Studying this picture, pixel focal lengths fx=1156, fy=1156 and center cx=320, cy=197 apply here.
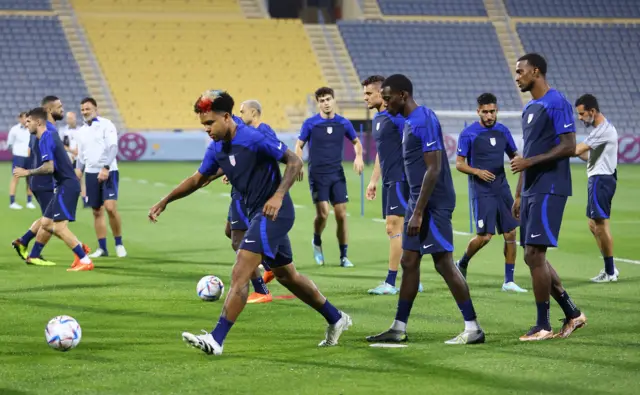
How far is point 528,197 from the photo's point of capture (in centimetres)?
956

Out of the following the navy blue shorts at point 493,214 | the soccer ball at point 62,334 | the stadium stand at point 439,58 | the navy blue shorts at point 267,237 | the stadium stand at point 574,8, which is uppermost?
the stadium stand at point 574,8

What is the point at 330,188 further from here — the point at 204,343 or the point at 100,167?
the point at 204,343

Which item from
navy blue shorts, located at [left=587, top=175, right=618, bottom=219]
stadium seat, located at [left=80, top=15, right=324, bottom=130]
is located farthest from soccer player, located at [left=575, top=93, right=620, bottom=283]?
stadium seat, located at [left=80, top=15, right=324, bottom=130]

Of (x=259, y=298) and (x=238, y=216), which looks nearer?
(x=259, y=298)

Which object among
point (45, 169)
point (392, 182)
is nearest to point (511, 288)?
point (392, 182)

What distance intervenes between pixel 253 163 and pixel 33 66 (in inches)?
1605

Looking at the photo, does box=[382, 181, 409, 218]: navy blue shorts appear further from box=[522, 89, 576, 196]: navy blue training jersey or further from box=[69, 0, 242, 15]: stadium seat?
box=[69, 0, 242, 15]: stadium seat

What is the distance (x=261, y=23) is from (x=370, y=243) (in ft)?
114

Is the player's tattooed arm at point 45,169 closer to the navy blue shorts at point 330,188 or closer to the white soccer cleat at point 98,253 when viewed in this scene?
the white soccer cleat at point 98,253

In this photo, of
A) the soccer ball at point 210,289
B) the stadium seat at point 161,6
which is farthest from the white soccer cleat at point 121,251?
the stadium seat at point 161,6

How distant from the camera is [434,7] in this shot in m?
54.9

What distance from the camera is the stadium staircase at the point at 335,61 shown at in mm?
50062

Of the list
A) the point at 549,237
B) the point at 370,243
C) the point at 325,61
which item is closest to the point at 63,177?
the point at 370,243

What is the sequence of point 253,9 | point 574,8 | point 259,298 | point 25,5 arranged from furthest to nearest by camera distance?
1. point 574,8
2. point 253,9
3. point 25,5
4. point 259,298
